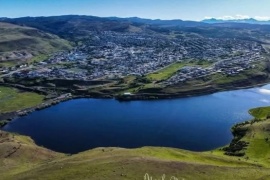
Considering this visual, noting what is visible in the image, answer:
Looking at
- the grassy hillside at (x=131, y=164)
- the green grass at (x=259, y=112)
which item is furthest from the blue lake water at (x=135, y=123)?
the grassy hillside at (x=131, y=164)

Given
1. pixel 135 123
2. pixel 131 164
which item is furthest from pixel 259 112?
pixel 131 164

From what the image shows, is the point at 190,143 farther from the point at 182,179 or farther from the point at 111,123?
the point at 182,179

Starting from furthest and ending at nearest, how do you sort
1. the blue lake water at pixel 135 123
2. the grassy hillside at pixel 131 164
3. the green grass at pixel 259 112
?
the green grass at pixel 259 112 → the blue lake water at pixel 135 123 → the grassy hillside at pixel 131 164

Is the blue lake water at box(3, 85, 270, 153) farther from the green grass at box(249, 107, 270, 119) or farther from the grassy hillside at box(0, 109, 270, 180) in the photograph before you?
the grassy hillside at box(0, 109, 270, 180)

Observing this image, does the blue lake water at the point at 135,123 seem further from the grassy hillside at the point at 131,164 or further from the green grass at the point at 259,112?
the grassy hillside at the point at 131,164

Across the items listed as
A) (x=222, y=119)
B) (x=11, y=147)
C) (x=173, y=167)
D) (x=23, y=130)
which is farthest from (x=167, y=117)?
(x=173, y=167)

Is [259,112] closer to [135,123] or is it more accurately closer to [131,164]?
[135,123]

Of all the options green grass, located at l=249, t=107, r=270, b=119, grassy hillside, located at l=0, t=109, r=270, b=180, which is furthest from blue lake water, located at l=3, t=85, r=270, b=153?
grassy hillside, located at l=0, t=109, r=270, b=180
